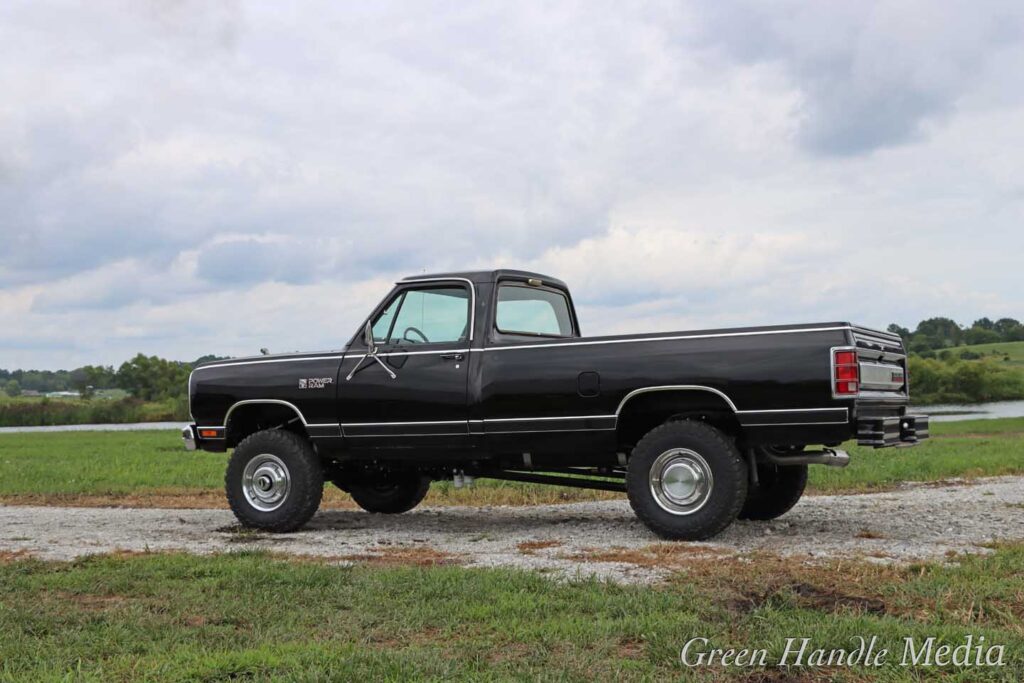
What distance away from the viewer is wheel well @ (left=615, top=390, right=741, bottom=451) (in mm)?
8867

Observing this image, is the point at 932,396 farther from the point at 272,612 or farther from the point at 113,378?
the point at 272,612

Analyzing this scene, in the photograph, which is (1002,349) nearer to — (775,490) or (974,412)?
(974,412)

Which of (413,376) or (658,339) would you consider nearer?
(658,339)

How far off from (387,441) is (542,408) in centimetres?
168

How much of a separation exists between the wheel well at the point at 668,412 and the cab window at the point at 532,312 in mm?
1465

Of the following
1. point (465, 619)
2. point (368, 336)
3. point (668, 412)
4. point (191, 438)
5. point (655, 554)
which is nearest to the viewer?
point (465, 619)

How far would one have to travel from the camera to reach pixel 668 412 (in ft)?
30.3

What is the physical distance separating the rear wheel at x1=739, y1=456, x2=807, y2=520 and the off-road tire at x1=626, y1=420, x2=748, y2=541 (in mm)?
1616

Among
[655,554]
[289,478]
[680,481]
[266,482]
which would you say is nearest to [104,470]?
[266,482]

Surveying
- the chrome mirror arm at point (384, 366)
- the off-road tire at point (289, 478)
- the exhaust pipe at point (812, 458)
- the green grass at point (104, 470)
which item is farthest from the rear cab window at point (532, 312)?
the green grass at point (104, 470)

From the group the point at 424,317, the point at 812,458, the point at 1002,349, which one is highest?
the point at 1002,349

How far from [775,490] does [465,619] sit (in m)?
5.32

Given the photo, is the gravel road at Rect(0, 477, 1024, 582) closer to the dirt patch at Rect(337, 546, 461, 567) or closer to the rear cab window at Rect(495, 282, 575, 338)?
the dirt patch at Rect(337, 546, 461, 567)

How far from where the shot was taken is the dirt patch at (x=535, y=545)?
8.28 meters
